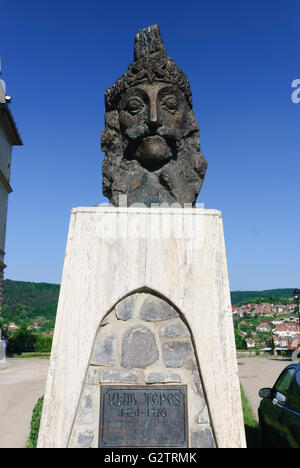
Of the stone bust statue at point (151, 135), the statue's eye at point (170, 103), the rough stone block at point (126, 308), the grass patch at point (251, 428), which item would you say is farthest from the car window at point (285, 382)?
the statue's eye at point (170, 103)

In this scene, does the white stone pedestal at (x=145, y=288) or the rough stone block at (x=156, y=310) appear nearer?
the white stone pedestal at (x=145, y=288)

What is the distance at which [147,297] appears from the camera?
2.83m

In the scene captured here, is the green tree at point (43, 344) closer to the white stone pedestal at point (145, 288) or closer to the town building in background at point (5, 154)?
the town building in background at point (5, 154)

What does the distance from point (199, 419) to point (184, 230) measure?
1.48 metres

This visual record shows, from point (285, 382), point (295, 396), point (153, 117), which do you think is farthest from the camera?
point (285, 382)

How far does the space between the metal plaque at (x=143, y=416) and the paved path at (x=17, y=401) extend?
8.27 feet

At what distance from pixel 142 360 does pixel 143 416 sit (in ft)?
1.29

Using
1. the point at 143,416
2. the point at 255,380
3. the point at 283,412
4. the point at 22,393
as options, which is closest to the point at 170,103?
the point at 143,416

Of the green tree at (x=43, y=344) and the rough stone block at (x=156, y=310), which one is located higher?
the rough stone block at (x=156, y=310)

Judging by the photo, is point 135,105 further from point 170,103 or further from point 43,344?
point 43,344

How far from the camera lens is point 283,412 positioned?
11.0 ft

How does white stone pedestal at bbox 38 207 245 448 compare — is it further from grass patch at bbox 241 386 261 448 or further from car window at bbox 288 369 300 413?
grass patch at bbox 241 386 261 448

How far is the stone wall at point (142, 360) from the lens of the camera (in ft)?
8.39

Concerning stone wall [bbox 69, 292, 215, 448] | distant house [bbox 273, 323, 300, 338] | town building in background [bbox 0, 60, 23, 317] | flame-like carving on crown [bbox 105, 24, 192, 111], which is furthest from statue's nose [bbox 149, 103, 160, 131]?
distant house [bbox 273, 323, 300, 338]
